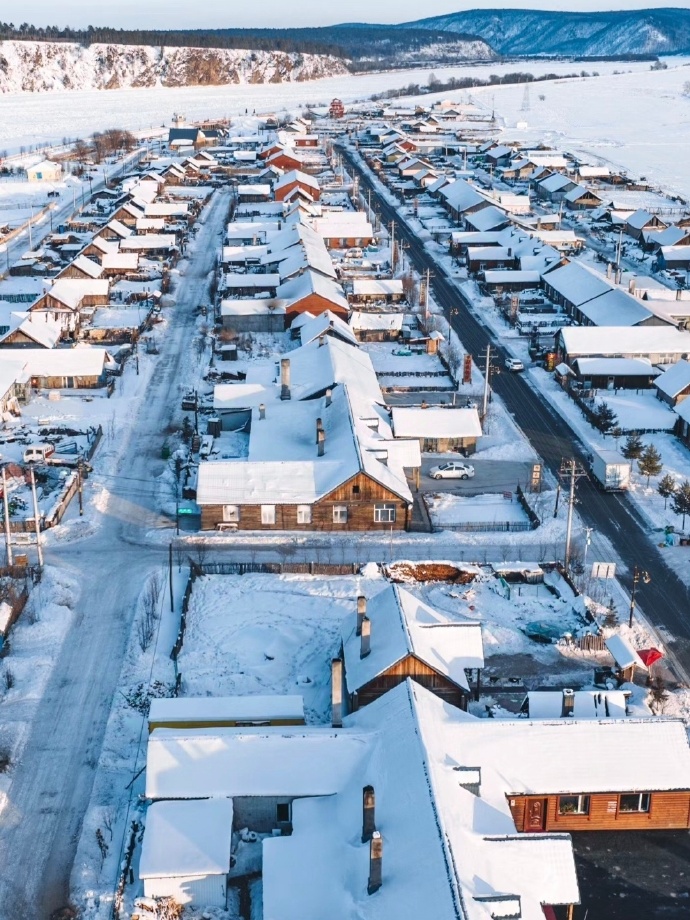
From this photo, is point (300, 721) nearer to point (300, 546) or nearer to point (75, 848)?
point (75, 848)

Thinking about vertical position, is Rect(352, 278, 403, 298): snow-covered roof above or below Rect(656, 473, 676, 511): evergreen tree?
above

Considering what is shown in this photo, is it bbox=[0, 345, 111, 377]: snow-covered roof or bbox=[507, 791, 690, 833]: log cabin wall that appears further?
bbox=[0, 345, 111, 377]: snow-covered roof

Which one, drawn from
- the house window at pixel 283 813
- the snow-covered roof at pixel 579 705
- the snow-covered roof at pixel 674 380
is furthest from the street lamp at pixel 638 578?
the snow-covered roof at pixel 674 380

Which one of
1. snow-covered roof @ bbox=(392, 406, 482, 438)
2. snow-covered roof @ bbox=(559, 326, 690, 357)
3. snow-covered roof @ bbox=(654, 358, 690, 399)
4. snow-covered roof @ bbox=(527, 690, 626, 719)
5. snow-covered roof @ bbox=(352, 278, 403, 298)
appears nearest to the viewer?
snow-covered roof @ bbox=(527, 690, 626, 719)

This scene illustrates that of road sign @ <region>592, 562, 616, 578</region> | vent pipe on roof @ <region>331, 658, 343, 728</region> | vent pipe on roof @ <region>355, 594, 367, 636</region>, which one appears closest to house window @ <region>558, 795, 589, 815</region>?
vent pipe on roof @ <region>331, 658, 343, 728</region>

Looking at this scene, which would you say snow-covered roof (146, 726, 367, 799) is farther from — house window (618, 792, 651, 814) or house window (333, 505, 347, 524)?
house window (333, 505, 347, 524)

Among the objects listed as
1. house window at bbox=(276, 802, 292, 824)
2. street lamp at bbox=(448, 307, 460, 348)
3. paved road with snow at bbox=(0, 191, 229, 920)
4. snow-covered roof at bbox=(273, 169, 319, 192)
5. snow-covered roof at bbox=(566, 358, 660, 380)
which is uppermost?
snow-covered roof at bbox=(273, 169, 319, 192)

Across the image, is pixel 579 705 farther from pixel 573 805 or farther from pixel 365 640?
pixel 365 640

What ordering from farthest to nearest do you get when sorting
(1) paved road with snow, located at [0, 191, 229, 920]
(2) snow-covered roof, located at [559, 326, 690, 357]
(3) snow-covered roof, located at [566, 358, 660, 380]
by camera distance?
(2) snow-covered roof, located at [559, 326, 690, 357], (3) snow-covered roof, located at [566, 358, 660, 380], (1) paved road with snow, located at [0, 191, 229, 920]
